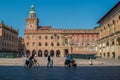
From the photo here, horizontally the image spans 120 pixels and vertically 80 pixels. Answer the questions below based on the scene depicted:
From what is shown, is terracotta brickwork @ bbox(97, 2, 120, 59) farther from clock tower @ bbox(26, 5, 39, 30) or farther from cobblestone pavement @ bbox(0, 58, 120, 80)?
clock tower @ bbox(26, 5, 39, 30)

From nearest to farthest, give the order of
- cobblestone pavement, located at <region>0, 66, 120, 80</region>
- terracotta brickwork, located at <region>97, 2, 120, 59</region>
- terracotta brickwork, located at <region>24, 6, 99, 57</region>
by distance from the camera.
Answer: cobblestone pavement, located at <region>0, 66, 120, 80</region> < terracotta brickwork, located at <region>97, 2, 120, 59</region> < terracotta brickwork, located at <region>24, 6, 99, 57</region>

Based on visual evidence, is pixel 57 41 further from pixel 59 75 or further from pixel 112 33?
pixel 59 75

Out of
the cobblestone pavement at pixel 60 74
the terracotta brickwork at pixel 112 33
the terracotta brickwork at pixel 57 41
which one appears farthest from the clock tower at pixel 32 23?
the cobblestone pavement at pixel 60 74

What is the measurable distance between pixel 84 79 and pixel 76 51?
9893cm

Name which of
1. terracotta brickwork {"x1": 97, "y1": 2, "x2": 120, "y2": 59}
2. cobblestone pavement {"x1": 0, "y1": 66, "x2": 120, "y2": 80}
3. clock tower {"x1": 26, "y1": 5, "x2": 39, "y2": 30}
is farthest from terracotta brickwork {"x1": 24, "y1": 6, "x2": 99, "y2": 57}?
cobblestone pavement {"x1": 0, "y1": 66, "x2": 120, "y2": 80}

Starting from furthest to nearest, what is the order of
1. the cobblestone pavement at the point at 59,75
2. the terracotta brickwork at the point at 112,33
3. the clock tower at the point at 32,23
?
the clock tower at the point at 32,23, the terracotta brickwork at the point at 112,33, the cobblestone pavement at the point at 59,75

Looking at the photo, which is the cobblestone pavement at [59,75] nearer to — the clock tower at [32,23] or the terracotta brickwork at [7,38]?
the terracotta brickwork at [7,38]

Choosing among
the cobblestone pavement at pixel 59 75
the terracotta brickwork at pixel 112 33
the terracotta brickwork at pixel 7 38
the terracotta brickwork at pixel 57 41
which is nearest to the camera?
the cobblestone pavement at pixel 59 75

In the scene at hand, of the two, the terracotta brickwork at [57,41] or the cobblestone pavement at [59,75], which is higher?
the terracotta brickwork at [57,41]

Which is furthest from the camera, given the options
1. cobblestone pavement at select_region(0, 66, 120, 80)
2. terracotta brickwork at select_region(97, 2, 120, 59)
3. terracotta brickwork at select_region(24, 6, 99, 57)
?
terracotta brickwork at select_region(24, 6, 99, 57)

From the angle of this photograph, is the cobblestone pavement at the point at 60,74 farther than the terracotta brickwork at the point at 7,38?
No

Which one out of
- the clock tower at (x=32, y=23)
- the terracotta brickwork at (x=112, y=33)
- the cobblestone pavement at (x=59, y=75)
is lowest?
the cobblestone pavement at (x=59, y=75)

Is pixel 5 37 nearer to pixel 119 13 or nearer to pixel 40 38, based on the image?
pixel 40 38

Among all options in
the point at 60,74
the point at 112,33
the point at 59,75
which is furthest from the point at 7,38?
the point at 59,75
